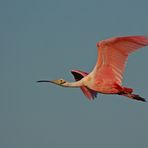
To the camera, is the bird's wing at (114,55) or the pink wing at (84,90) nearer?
the bird's wing at (114,55)

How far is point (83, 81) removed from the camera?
70.1 feet

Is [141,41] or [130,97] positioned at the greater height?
[141,41]

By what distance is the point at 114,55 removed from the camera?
67.7 ft

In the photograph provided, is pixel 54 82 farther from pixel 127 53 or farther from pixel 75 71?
pixel 127 53

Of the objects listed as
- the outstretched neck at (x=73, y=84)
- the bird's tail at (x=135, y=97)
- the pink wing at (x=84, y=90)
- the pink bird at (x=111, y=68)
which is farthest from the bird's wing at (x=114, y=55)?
the pink wing at (x=84, y=90)

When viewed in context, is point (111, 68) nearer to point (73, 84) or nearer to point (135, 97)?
point (135, 97)

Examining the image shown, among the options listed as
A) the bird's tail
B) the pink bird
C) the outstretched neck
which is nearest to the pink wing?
the outstretched neck

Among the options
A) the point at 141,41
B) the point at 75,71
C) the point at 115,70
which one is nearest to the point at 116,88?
the point at 115,70

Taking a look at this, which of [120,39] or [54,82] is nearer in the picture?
[120,39]

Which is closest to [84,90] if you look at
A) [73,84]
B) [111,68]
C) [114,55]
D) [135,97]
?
[73,84]

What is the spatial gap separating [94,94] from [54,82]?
6.59ft

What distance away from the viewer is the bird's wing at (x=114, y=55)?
19845 millimetres

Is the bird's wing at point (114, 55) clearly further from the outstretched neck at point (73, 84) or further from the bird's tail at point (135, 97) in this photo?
the bird's tail at point (135, 97)

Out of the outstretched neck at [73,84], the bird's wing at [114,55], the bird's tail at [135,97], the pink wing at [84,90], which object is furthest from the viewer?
the pink wing at [84,90]
